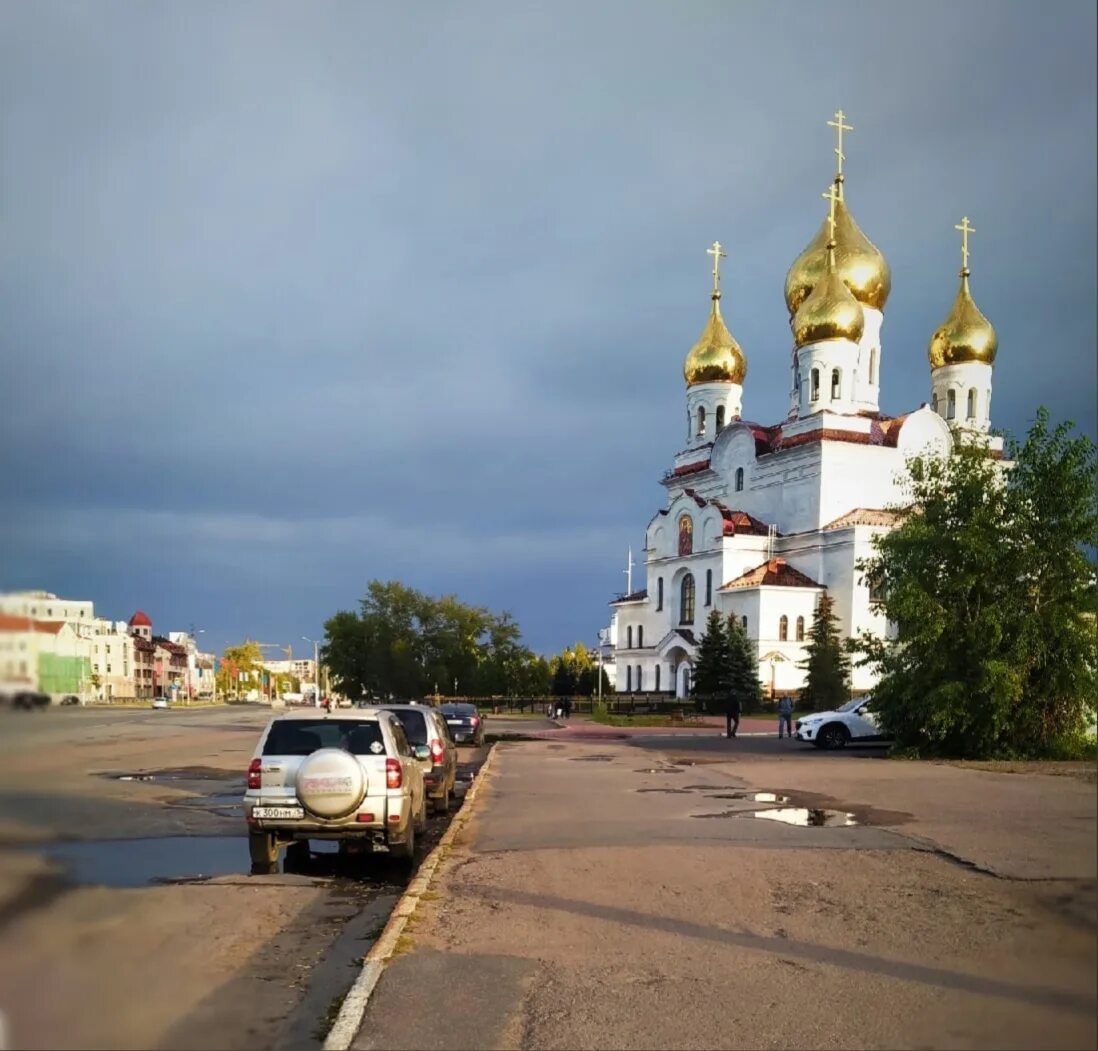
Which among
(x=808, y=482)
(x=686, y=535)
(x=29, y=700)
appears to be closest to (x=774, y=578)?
(x=808, y=482)

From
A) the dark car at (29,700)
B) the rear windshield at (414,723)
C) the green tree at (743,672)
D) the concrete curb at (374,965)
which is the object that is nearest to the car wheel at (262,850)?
the concrete curb at (374,965)

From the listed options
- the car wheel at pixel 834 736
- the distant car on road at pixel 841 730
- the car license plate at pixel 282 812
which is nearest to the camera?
the car license plate at pixel 282 812

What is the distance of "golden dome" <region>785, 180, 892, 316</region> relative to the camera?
68.0m

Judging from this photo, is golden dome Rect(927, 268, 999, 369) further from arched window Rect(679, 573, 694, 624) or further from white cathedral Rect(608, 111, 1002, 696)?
arched window Rect(679, 573, 694, 624)

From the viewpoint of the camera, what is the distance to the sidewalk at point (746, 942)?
147 inches

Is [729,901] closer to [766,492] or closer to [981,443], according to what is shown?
[981,443]

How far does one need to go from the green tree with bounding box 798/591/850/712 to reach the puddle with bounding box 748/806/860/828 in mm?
28881

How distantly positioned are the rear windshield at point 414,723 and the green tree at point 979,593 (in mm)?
10577

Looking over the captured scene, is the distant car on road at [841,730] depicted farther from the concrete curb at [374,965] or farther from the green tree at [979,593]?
the concrete curb at [374,965]

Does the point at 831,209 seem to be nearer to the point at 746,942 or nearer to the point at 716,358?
the point at 716,358

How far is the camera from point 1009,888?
491cm

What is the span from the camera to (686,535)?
7294 centimetres

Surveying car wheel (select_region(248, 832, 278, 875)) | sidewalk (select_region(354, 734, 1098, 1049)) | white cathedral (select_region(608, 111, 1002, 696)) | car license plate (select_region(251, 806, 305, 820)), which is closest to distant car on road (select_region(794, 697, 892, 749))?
sidewalk (select_region(354, 734, 1098, 1049))

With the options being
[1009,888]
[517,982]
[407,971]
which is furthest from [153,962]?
[1009,888]
